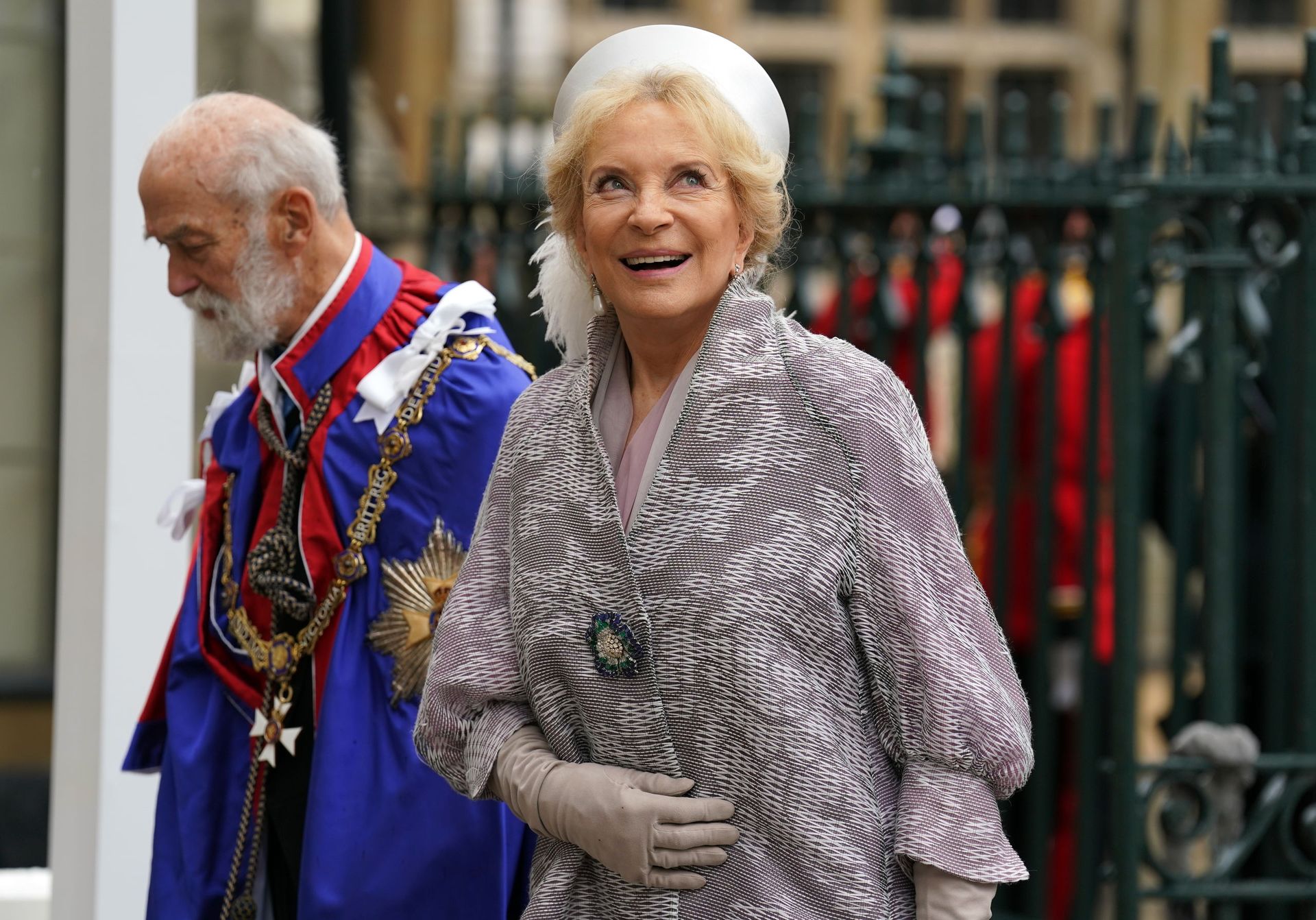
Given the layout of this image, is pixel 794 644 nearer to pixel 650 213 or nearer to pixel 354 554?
pixel 650 213

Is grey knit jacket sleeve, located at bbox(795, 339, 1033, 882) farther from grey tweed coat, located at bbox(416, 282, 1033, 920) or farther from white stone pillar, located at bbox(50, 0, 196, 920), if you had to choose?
white stone pillar, located at bbox(50, 0, 196, 920)

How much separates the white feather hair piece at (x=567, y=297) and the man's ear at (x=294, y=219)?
0.50 metres

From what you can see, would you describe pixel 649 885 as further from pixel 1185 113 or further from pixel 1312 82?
pixel 1185 113

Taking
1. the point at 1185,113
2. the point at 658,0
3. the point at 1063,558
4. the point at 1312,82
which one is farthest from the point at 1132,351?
the point at 658,0

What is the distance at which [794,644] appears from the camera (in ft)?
6.55

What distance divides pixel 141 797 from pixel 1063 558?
9.46 feet

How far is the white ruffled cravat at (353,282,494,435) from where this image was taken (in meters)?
2.67

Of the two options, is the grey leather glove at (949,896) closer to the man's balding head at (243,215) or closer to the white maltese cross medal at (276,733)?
the white maltese cross medal at (276,733)

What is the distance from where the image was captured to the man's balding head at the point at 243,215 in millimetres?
2672

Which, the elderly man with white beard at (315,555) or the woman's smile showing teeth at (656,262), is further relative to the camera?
the elderly man with white beard at (315,555)

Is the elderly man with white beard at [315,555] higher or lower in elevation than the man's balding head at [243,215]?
lower

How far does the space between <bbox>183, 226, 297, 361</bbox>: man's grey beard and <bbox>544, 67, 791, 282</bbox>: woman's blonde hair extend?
688mm

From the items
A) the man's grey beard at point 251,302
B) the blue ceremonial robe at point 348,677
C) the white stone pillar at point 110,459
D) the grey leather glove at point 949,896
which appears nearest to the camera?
the grey leather glove at point 949,896

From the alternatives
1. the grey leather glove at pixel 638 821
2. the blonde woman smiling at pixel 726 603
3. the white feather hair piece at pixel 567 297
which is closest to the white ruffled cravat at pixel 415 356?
the white feather hair piece at pixel 567 297
